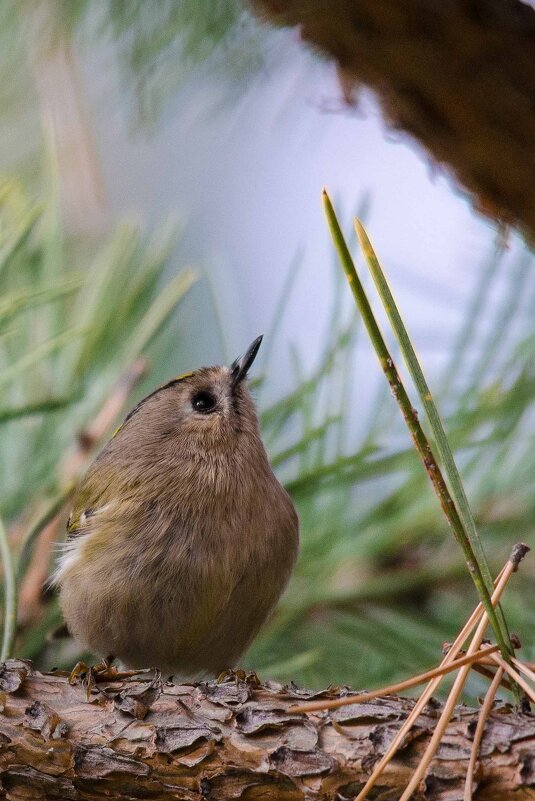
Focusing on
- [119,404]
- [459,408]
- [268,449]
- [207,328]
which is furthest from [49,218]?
[207,328]

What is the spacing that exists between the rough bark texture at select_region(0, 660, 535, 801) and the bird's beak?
50 cm

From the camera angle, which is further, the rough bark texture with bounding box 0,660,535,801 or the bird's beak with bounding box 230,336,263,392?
the bird's beak with bounding box 230,336,263,392

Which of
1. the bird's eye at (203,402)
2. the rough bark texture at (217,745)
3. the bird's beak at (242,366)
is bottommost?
the rough bark texture at (217,745)

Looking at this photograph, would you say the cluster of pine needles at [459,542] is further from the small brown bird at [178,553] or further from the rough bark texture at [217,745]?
the small brown bird at [178,553]

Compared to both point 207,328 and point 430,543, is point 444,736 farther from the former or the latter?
point 207,328

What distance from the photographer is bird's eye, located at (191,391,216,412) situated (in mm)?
1114

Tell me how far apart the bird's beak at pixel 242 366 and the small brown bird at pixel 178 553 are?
9cm

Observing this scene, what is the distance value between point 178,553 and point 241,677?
0.14 m

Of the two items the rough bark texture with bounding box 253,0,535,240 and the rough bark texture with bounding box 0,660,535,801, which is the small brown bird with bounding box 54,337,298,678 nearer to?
the rough bark texture with bounding box 0,660,535,801

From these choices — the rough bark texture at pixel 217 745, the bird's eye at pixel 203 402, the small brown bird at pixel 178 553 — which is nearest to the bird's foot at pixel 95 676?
the rough bark texture at pixel 217 745

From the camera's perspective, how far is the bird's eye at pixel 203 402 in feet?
3.66

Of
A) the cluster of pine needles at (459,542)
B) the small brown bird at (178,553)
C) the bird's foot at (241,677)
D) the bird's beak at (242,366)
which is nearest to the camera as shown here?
the cluster of pine needles at (459,542)

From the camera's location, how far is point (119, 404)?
0.97 meters

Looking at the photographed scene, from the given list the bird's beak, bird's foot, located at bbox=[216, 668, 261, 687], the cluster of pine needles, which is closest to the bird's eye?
the bird's beak
